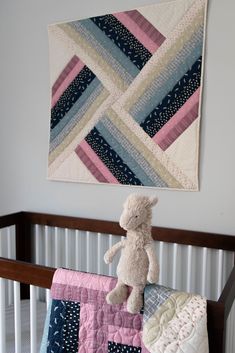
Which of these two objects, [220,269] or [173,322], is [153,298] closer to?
[173,322]

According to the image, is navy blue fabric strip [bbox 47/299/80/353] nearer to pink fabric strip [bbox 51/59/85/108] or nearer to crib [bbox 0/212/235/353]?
crib [bbox 0/212/235/353]

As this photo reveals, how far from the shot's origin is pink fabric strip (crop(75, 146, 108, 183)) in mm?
1975

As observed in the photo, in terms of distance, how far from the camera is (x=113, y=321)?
108cm

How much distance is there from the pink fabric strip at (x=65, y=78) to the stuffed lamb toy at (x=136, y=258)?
3.77 ft

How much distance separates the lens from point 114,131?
6.27 feet

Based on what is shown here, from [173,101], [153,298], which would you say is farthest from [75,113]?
[153,298]

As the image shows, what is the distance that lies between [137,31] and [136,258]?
4.00ft

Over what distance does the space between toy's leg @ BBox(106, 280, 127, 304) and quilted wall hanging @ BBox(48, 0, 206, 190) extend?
0.81 m

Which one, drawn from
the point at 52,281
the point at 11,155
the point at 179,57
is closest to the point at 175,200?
the point at 179,57

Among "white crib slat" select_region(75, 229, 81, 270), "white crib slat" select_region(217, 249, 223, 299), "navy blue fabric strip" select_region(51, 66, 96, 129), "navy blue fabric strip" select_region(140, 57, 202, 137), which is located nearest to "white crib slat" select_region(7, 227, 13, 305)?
"white crib slat" select_region(75, 229, 81, 270)

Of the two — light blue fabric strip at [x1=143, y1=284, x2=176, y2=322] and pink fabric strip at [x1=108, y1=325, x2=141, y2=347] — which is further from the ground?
light blue fabric strip at [x1=143, y1=284, x2=176, y2=322]

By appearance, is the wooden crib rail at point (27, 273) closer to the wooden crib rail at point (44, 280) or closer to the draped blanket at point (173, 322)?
the wooden crib rail at point (44, 280)

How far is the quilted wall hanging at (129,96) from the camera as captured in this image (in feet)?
5.61

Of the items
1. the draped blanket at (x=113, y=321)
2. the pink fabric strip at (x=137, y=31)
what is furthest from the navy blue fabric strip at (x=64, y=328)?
the pink fabric strip at (x=137, y=31)
